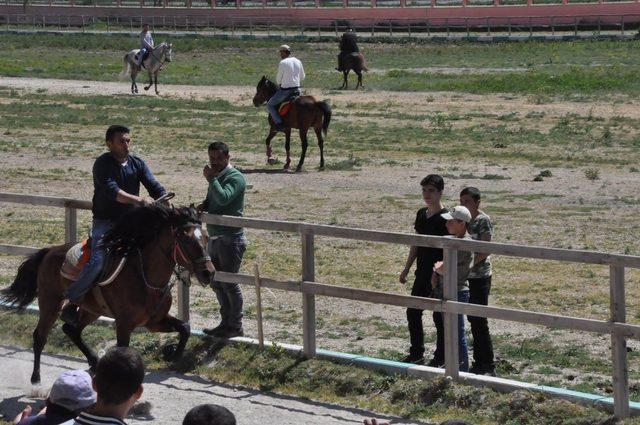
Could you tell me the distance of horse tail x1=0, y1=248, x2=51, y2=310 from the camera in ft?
38.7

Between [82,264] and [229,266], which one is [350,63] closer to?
[229,266]

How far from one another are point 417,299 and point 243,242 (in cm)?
235

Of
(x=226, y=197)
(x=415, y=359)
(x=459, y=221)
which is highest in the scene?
(x=226, y=197)

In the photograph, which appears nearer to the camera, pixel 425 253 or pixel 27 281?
pixel 425 253

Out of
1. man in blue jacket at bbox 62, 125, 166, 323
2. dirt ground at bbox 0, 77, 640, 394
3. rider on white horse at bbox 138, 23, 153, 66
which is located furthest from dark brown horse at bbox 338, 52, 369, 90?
man in blue jacket at bbox 62, 125, 166, 323

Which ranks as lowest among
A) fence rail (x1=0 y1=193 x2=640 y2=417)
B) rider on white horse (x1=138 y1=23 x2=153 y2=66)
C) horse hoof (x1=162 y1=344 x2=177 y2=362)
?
horse hoof (x1=162 y1=344 x2=177 y2=362)

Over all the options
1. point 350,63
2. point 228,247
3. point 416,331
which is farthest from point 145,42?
point 416,331

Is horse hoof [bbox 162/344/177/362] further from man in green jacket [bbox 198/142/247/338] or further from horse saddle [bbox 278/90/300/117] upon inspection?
horse saddle [bbox 278/90/300/117]

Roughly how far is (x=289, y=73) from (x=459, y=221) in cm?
1555

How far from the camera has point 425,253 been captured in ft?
38.1

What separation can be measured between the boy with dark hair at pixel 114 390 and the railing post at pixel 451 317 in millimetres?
4684

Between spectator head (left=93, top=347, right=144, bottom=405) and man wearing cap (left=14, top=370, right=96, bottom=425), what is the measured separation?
70 cm

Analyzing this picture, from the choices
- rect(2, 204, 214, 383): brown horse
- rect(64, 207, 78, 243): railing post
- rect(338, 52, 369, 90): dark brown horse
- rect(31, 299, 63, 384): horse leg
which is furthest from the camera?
rect(338, 52, 369, 90): dark brown horse

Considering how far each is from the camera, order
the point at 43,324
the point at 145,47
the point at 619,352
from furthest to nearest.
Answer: the point at 145,47 → the point at 43,324 → the point at 619,352
